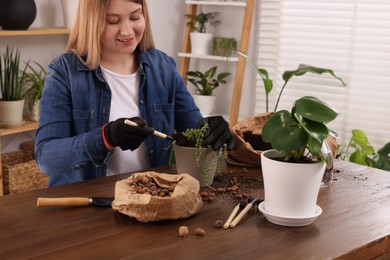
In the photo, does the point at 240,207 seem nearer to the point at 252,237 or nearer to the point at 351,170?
the point at 252,237

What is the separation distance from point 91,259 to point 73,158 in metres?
0.78

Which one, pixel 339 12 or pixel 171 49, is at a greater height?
pixel 339 12

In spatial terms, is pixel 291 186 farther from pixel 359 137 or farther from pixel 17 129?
pixel 17 129

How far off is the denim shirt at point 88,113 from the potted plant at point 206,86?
1631mm

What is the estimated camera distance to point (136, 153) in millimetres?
2551

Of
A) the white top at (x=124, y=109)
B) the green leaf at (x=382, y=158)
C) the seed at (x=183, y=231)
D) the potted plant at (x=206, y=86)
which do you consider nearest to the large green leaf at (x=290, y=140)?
the seed at (x=183, y=231)

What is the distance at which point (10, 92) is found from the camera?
3.78 m

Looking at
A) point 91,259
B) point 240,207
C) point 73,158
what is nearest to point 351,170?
point 240,207

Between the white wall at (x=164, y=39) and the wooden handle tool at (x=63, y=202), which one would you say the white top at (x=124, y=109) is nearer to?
the wooden handle tool at (x=63, y=202)

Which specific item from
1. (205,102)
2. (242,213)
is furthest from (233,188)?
(205,102)

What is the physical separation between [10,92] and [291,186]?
95.6 inches

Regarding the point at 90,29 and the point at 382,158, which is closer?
the point at 90,29

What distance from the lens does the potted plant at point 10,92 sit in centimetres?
373

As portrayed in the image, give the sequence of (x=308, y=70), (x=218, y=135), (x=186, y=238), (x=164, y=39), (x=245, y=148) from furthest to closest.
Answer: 1. (x=164, y=39)
2. (x=308, y=70)
3. (x=245, y=148)
4. (x=218, y=135)
5. (x=186, y=238)
